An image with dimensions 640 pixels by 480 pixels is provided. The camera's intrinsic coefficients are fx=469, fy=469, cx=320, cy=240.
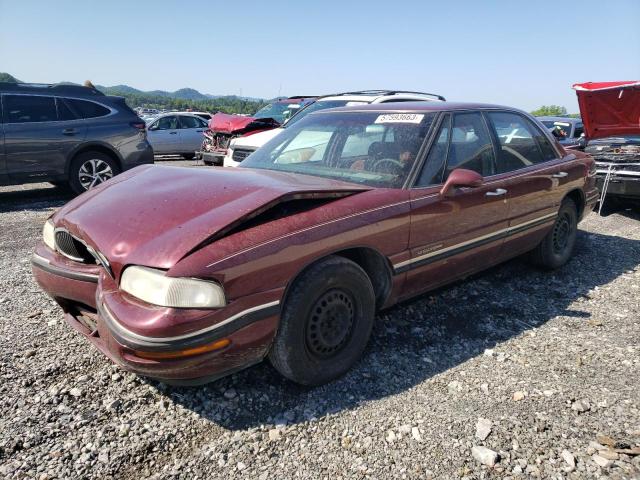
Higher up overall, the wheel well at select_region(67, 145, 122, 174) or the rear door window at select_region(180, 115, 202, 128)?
the rear door window at select_region(180, 115, 202, 128)

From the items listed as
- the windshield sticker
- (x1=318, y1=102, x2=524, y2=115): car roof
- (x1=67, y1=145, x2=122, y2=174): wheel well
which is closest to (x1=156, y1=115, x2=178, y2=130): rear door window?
(x1=67, y1=145, x2=122, y2=174): wheel well

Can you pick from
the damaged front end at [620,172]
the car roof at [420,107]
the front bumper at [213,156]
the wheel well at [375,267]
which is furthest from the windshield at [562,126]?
the wheel well at [375,267]

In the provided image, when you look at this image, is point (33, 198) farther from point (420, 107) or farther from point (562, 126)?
point (562, 126)

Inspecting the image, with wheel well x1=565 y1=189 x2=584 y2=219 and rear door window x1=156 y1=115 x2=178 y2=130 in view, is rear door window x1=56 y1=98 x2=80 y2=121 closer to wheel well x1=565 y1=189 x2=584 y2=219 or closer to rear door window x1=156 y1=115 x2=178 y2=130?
rear door window x1=156 y1=115 x2=178 y2=130

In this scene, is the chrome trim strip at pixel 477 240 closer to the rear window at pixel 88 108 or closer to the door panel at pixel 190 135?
the rear window at pixel 88 108

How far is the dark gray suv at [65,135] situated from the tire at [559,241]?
256 inches

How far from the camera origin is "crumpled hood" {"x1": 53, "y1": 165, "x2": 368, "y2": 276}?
2.22 meters

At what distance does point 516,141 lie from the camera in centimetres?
405

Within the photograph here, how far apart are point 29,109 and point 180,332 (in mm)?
6784

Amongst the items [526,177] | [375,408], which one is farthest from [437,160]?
[375,408]

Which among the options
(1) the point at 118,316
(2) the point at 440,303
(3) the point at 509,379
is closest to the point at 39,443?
(1) the point at 118,316

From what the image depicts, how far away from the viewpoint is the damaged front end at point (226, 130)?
8945 millimetres

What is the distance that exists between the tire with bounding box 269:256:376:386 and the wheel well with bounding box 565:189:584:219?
3094 mm

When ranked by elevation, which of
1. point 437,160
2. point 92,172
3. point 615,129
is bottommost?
point 92,172
